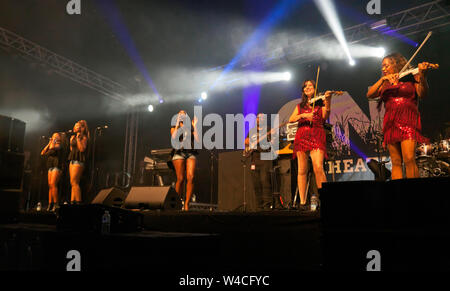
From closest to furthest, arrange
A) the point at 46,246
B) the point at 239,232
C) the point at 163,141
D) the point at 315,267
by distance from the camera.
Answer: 1. the point at 46,246
2. the point at 315,267
3. the point at 239,232
4. the point at 163,141

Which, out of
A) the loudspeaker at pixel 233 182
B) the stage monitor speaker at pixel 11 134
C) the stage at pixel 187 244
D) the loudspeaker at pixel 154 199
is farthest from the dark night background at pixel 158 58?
the stage monitor speaker at pixel 11 134

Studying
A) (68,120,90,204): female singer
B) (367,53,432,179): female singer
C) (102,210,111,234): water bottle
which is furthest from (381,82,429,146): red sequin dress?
(68,120,90,204): female singer

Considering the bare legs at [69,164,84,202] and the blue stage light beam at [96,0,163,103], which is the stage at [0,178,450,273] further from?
the blue stage light beam at [96,0,163,103]

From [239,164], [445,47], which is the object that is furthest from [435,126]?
[239,164]

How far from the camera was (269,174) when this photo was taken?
741 cm

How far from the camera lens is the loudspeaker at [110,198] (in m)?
6.15

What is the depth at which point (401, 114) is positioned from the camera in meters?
3.56

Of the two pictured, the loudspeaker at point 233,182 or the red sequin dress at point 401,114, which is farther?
the loudspeaker at point 233,182

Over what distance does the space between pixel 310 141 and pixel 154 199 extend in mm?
2770

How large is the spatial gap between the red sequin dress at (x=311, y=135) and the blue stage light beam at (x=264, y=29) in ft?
15.0

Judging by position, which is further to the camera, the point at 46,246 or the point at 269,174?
the point at 269,174

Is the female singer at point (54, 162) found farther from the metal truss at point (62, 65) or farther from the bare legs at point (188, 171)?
the metal truss at point (62, 65)
